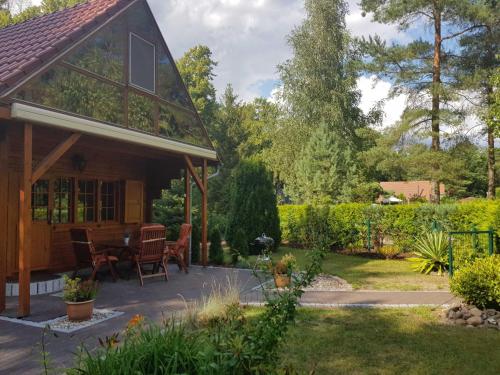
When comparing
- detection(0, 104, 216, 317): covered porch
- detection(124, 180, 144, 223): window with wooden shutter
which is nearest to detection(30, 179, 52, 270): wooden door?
detection(0, 104, 216, 317): covered porch

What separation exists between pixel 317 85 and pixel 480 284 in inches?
887

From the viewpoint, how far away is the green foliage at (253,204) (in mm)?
13711

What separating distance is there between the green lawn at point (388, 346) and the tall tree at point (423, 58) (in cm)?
1413

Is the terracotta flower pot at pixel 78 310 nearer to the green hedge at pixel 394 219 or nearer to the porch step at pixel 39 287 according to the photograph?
the porch step at pixel 39 287

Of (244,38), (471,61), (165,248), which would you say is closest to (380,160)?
(471,61)

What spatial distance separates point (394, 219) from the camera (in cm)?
1289

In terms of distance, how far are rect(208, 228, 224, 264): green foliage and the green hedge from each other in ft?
9.93

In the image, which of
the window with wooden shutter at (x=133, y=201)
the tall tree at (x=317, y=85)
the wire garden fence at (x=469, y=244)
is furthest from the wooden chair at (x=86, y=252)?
the tall tree at (x=317, y=85)

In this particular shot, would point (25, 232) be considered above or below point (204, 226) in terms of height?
above

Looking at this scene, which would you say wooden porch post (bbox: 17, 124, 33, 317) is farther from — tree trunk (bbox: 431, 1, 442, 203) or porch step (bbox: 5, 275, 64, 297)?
tree trunk (bbox: 431, 1, 442, 203)

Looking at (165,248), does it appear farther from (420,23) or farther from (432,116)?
(420,23)

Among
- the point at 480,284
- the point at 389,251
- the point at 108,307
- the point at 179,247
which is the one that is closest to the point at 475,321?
the point at 480,284

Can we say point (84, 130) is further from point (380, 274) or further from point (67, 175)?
point (380, 274)

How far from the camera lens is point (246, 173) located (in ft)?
45.9
